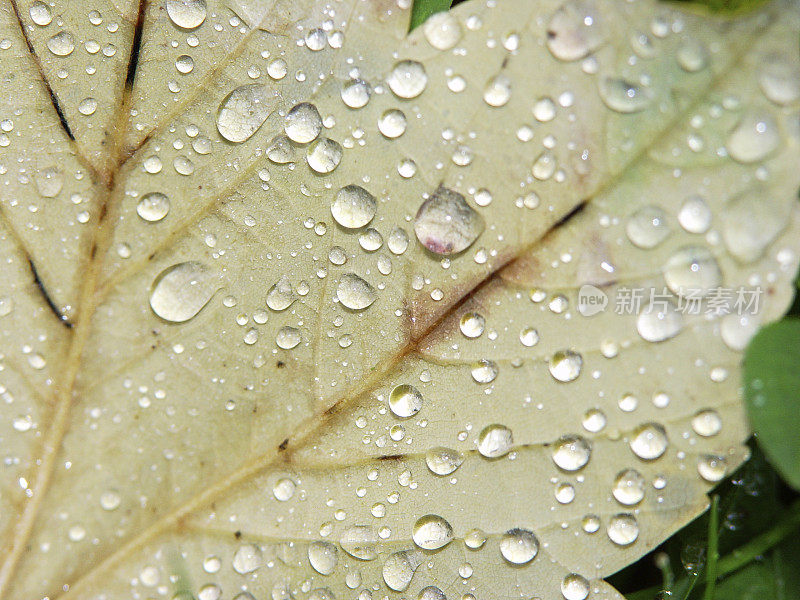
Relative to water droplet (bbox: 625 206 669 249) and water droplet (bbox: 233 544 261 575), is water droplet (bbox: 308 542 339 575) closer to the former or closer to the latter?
water droplet (bbox: 233 544 261 575)

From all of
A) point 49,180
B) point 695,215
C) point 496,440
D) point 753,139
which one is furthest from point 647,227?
point 49,180

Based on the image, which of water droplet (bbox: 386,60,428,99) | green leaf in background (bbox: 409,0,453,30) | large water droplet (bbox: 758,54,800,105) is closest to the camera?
large water droplet (bbox: 758,54,800,105)

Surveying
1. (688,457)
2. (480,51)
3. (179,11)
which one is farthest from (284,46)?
(688,457)

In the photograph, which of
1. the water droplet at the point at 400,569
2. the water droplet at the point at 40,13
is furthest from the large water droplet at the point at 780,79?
the water droplet at the point at 40,13

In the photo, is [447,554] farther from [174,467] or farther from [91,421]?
[91,421]

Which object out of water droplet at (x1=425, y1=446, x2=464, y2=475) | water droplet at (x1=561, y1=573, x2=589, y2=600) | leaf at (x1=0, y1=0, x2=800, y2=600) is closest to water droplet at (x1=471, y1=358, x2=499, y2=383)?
leaf at (x1=0, y1=0, x2=800, y2=600)

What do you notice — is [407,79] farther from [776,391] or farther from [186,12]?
[776,391]
